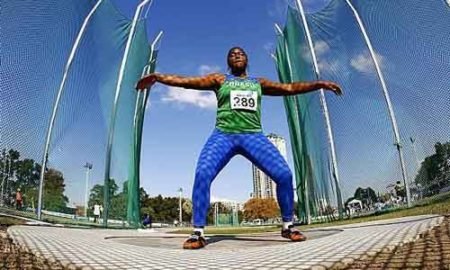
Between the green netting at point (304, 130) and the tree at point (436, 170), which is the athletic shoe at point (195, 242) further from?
the green netting at point (304, 130)

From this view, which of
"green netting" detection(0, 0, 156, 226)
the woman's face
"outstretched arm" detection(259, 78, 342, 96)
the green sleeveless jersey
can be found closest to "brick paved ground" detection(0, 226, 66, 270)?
the green sleeveless jersey

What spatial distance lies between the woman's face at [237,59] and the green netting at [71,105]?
365 cm

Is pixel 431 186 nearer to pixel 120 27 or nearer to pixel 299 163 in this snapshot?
pixel 299 163

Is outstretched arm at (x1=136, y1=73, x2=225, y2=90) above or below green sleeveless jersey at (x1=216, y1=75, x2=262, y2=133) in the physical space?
above

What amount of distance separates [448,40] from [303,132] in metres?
6.71

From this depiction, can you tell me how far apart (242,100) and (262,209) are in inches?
2527

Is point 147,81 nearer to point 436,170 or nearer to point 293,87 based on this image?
point 293,87

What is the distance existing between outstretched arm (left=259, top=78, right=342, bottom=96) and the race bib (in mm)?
393

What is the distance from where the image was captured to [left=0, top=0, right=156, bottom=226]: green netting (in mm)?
7020

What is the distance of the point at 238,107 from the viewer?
488 centimetres

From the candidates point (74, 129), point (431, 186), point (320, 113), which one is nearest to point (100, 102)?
point (74, 129)

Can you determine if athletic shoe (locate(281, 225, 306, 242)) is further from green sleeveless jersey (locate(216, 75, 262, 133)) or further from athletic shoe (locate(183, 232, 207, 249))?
green sleeveless jersey (locate(216, 75, 262, 133))

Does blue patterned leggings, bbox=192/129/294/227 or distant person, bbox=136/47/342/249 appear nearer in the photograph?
distant person, bbox=136/47/342/249

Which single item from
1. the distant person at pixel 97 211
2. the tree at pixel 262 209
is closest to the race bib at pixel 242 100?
the distant person at pixel 97 211
